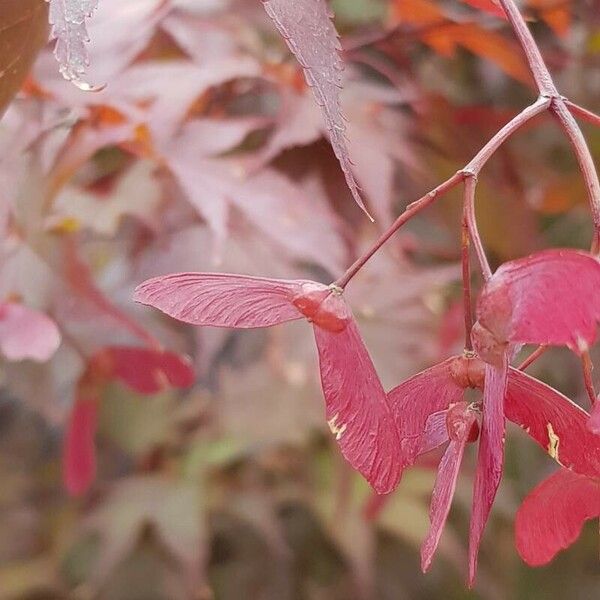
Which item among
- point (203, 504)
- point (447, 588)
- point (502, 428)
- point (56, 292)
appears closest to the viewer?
point (502, 428)

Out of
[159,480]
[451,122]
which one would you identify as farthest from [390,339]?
[159,480]

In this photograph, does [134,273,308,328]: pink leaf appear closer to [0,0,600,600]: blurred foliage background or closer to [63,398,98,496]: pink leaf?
[0,0,600,600]: blurred foliage background

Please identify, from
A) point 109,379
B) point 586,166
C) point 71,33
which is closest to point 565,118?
point 586,166

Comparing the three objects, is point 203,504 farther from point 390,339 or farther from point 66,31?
point 66,31

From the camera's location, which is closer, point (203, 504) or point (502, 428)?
point (502, 428)

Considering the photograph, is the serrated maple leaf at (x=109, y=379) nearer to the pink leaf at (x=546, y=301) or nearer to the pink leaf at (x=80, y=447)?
the pink leaf at (x=80, y=447)

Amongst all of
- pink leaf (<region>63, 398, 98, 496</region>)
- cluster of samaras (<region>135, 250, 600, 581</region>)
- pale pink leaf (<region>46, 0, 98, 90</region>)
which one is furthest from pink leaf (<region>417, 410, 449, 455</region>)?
pink leaf (<region>63, 398, 98, 496</region>)
